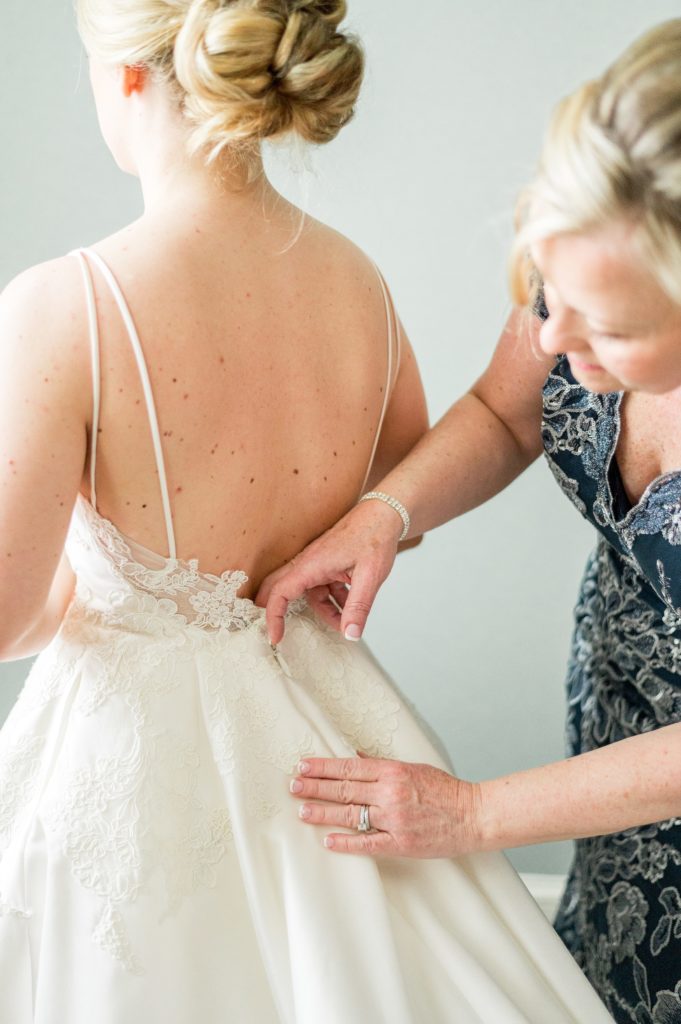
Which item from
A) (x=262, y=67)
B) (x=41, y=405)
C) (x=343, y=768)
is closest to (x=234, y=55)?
(x=262, y=67)

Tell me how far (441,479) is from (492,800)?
1.35ft

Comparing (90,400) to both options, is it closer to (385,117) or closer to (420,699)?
(385,117)

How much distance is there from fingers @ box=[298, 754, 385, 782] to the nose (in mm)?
482

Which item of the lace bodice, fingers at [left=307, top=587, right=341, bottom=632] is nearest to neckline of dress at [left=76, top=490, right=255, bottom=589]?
the lace bodice

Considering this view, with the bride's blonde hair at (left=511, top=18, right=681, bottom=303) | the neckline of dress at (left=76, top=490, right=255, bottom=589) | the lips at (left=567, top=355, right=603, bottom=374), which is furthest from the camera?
the neckline of dress at (left=76, top=490, right=255, bottom=589)

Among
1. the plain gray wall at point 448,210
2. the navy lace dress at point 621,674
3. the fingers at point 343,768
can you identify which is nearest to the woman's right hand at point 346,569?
the fingers at point 343,768

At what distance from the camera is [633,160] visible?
872 millimetres

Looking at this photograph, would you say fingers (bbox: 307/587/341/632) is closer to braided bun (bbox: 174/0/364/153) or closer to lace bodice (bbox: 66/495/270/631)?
lace bodice (bbox: 66/495/270/631)

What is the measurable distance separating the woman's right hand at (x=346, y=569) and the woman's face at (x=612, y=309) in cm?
39

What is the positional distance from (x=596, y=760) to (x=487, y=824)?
132 mm

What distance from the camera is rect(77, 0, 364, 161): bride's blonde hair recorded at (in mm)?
1081

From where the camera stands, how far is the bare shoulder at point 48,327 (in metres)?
1.03

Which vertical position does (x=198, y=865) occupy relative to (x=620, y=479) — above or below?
below

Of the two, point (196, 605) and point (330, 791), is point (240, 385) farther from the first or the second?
point (330, 791)
